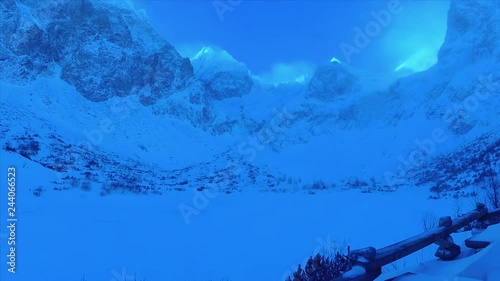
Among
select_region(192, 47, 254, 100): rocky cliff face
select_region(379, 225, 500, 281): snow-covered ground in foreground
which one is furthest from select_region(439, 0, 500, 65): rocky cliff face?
select_region(379, 225, 500, 281): snow-covered ground in foreground

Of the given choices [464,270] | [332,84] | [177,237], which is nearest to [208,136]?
[332,84]

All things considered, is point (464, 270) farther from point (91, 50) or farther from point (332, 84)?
point (332, 84)

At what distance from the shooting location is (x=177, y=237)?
8898 millimetres

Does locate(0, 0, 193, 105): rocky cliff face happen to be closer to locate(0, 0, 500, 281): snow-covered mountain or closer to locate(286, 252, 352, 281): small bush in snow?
locate(0, 0, 500, 281): snow-covered mountain

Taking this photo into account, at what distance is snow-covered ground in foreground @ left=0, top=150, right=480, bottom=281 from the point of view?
6344 millimetres

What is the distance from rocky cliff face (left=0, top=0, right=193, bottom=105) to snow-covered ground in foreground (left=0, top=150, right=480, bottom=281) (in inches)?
1641

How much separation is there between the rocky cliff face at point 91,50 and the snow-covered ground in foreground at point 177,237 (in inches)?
1641

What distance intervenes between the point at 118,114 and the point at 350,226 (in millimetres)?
50490

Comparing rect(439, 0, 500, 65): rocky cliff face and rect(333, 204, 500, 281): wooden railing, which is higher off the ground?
rect(439, 0, 500, 65): rocky cliff face

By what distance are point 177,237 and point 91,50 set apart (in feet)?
194

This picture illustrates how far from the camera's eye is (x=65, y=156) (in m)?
31.0

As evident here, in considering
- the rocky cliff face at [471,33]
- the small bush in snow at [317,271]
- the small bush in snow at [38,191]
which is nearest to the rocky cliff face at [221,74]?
the rocky cliff face at [471,33]

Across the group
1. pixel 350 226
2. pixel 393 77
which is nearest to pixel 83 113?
pixel 350 226

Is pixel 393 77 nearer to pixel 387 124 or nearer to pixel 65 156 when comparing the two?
pixel 387 124
